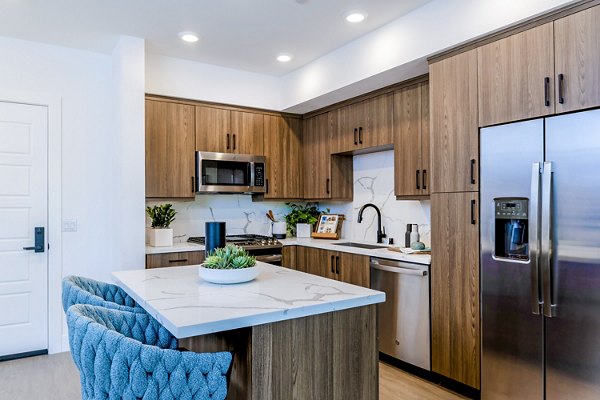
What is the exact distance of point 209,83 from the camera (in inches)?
168

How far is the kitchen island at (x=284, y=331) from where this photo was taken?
58.1 inches

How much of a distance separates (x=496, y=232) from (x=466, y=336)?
72cm

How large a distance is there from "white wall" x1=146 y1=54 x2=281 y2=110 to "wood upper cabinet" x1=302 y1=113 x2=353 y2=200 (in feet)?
1.68

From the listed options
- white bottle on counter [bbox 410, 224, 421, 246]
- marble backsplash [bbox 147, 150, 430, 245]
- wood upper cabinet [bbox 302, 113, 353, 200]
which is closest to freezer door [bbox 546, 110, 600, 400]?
white bottle on counter [bbox 410, 224, 421, 246]

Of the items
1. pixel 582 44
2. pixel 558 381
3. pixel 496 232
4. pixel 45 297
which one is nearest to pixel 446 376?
pixel 558 381

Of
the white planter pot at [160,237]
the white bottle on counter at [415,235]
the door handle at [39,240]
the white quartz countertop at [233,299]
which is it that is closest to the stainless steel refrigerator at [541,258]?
the white bottle on counter at [415,235]

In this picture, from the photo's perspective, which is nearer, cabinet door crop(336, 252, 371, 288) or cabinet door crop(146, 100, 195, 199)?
cabinet door crop(336, 252, 371, 288)

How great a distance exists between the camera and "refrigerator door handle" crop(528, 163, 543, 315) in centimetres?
230

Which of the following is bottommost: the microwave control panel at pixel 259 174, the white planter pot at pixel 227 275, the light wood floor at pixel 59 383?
the light wood floor at pixel 59 383

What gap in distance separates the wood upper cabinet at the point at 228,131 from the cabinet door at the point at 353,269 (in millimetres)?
1551

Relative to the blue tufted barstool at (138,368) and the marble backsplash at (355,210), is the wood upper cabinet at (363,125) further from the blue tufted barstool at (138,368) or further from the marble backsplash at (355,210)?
the blue tufted barstool at (138,368)

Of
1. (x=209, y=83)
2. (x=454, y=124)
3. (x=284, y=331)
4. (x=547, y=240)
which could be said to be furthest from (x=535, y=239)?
(x=209, y=83)

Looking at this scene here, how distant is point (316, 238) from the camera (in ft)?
15.4

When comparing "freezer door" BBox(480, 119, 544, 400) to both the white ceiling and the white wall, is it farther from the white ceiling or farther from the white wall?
the white wall
